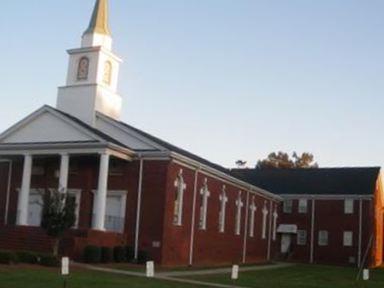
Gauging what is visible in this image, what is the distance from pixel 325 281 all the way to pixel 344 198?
29281mm

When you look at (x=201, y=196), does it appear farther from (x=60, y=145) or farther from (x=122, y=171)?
(x=60, y=145)

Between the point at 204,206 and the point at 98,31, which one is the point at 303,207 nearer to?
the point at 204,206

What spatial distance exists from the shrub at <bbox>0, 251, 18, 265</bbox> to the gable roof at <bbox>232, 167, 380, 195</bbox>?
3635cm

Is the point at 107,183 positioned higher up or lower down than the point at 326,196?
lower down

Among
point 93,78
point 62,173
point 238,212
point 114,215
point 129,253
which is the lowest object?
point 129,253

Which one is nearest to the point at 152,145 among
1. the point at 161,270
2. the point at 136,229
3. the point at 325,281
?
the point at 136,229

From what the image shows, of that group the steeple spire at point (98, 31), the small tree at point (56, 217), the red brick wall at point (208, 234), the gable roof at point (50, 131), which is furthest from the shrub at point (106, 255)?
the steeple spire at point (98, 31)

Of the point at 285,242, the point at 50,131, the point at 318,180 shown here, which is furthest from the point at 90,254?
the point at 318,180

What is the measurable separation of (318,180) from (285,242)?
7.14 meters

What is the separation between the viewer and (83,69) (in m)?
45.9

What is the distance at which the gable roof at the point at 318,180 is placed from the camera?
65.6 meters

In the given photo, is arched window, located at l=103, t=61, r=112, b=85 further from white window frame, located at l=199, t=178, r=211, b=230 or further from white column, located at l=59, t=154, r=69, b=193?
white window frame, located at l=199, t=178, r=211, b=230

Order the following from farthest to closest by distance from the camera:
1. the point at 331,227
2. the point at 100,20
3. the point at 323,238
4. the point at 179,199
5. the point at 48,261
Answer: the point at 323,238, the point at 331,227, the point at 100,20, the point at 179,199, the point at 48,261

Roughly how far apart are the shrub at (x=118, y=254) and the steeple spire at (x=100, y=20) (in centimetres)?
1557
